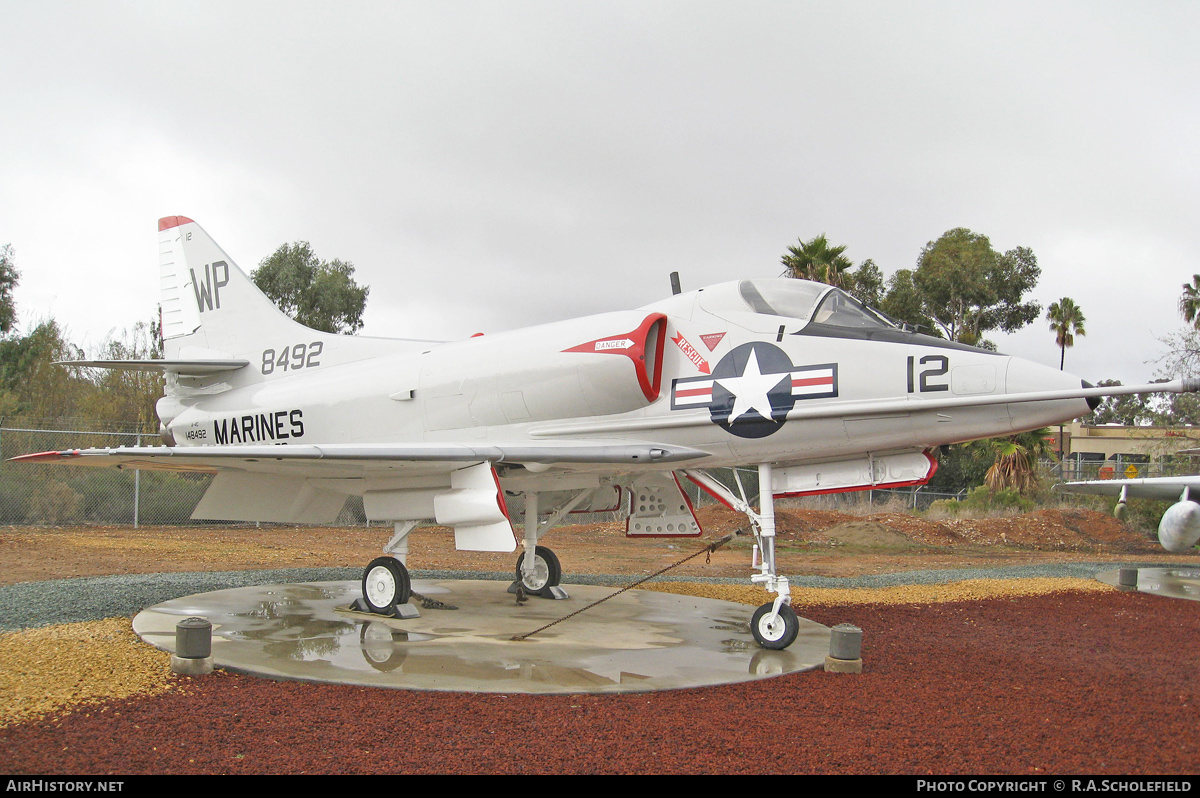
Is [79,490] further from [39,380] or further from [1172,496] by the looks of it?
[1172,496]

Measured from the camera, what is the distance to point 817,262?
1085 inches

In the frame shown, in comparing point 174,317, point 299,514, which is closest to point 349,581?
point 299,514

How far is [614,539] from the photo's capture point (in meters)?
24.6

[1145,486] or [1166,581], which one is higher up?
[1145,486]

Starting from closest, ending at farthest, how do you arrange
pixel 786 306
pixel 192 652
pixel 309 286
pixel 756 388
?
pixel 192 652 → pixel 756 388 → pixel 786 306 → pixel 309 286

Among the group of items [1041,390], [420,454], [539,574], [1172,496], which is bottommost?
[539,574]

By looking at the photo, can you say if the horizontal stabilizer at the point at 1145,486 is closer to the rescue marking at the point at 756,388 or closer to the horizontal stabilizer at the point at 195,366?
the rescue marking at the point at 756,388

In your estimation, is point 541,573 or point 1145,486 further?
point 1145,486

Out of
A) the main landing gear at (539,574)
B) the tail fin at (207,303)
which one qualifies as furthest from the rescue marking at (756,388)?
the tail fin at (207,303)

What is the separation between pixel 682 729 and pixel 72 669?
15.7ft

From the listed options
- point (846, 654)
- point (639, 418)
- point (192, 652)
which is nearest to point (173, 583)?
point (192, 652)

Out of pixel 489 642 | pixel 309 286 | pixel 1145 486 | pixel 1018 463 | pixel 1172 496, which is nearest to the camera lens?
pixel 489 642

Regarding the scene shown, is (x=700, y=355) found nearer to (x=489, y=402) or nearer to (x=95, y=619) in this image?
(x=489, y=402)

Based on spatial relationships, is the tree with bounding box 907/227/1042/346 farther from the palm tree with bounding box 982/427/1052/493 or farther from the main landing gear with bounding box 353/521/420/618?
the main landing gear with bounding box 353/521/420/618
